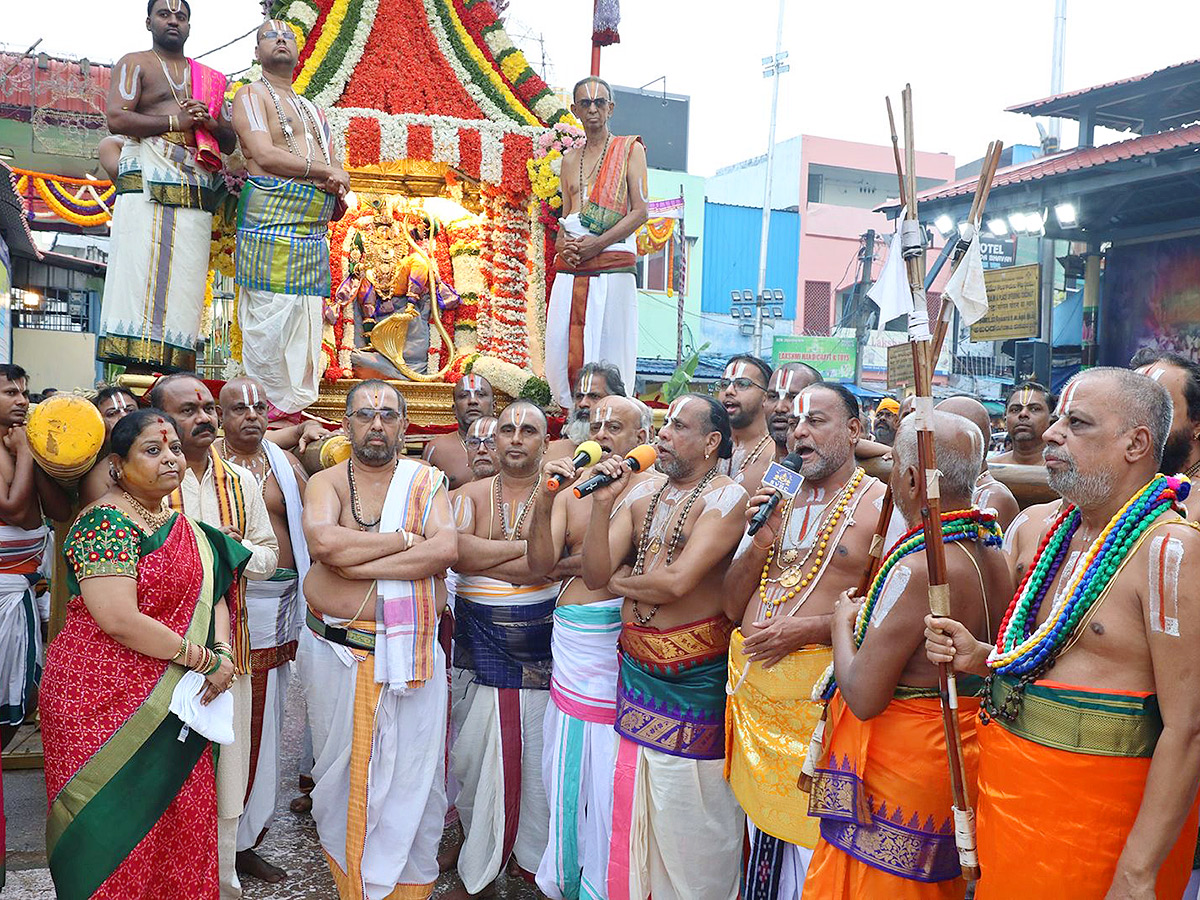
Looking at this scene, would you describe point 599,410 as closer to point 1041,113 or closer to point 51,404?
point 51,404

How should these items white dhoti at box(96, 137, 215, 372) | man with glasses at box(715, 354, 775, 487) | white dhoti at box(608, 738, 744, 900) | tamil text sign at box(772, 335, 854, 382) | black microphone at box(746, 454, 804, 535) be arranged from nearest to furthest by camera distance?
black microphone at box(746, 454, 804, 535)
white dhoti at box(608, 738, 744, 900)
man with glasses at box(715, 354, 775, 487)
white dhoti at box(96, 137, 215, 372)
tamil text sign at box(772, 335, 854, 382)

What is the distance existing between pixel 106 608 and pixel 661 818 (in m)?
2.18

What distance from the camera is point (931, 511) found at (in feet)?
8.46

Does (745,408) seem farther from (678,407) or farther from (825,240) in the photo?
(825,240)

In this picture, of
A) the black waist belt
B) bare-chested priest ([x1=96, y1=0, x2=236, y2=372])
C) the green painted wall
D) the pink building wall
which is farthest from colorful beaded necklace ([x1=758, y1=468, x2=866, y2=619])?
the pink building wall

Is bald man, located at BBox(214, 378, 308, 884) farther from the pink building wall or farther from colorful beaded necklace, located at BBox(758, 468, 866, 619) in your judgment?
the pink building wall

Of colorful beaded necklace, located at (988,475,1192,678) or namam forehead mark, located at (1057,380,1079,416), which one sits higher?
namam forehead mark, located at (1057,380,1079,416)

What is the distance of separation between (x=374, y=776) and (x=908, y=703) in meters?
2.39

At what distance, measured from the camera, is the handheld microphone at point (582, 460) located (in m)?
3.78

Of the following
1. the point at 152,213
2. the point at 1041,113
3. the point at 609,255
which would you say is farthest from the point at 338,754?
the point at 1041,113

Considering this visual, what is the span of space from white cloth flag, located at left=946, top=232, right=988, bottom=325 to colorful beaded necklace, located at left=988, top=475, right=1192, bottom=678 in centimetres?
59

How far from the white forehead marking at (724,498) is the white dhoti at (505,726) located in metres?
1.07

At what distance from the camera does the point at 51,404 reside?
405 centimetres

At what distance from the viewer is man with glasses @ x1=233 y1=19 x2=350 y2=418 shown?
6.36 m
